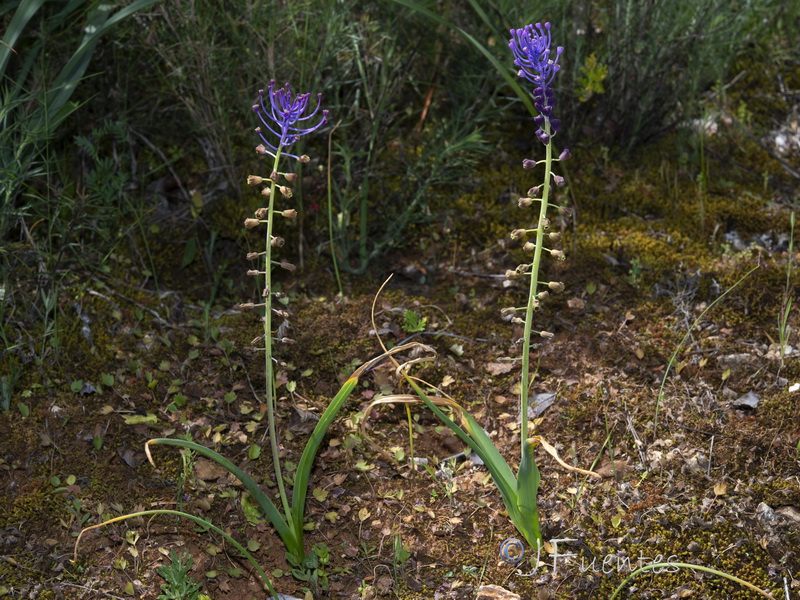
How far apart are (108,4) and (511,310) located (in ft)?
7.29

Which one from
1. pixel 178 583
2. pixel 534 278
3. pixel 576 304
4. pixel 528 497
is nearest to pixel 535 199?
pixel 534 278

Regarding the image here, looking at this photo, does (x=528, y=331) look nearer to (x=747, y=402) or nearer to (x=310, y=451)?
(x=310, y=451)

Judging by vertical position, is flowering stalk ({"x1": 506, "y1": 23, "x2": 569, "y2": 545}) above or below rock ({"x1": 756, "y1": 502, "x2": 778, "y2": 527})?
above

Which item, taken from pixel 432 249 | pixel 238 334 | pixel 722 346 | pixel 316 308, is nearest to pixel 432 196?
pixel 432 249

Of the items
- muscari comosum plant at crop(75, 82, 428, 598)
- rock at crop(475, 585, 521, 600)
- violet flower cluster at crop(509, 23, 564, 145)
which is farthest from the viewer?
rock at crop(475, 585, 521, 600)

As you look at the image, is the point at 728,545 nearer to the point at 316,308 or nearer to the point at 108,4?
the point at 316,308

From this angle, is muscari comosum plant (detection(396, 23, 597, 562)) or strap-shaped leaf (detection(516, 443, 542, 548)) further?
strap-shaped leaf (detection(516, 443, 542, 548))

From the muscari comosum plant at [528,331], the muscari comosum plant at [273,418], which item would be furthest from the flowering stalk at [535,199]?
the muscari comosum plant at [273,418]

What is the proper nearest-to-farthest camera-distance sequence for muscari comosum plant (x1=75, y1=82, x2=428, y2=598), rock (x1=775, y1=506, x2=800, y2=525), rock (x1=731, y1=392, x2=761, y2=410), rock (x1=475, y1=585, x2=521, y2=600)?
muscari comosum plant (x1=75, y1=82, x2=428, y2=598) < rock (x1=475, y1=585, x2=521, y2=600) < rock (x1=775, y1=506, x2=800, y2=525) < rock (x1=731, y1=392, x2=761, y2=410)

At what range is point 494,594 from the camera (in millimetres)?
2375

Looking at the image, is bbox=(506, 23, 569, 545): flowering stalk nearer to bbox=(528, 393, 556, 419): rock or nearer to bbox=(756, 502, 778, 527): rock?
bbox=(528, 393, 556, 419): rock

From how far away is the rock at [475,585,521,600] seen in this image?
7.74 feet

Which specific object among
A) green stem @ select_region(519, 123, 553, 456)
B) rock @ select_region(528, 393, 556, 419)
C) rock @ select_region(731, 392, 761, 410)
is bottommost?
rock @ select_region(528, 393, 556, 419)

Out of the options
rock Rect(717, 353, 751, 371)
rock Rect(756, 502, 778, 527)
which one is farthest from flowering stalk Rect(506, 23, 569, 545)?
rock Rect(717, 353, 751, 371)
